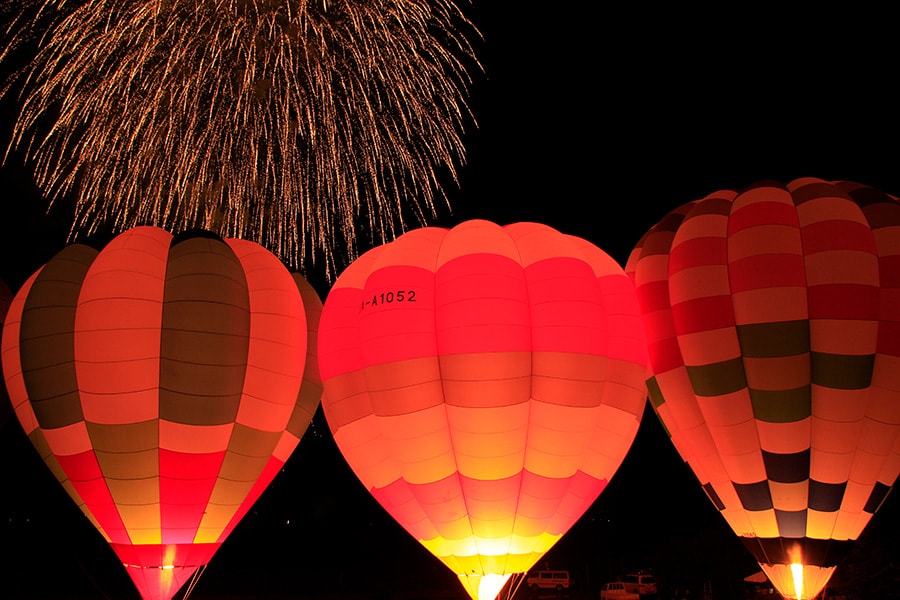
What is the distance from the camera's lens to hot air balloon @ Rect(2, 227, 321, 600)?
20.1 ft

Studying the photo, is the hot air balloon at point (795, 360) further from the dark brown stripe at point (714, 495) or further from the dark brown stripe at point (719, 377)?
the dark brown stripe at point (714, 495)

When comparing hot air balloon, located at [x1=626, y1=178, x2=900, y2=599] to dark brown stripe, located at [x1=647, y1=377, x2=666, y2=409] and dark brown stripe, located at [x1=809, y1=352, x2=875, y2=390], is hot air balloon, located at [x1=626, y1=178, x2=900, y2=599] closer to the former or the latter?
dark brown stripe, located at [x1=809, y1=352, x2=875, y2=390]

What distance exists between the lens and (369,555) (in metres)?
16.8

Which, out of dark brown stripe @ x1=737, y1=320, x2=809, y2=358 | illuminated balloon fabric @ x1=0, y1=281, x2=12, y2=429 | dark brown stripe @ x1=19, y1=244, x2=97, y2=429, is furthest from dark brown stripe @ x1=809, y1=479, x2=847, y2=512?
illuminated balloon fabric @ x1=0, y1=281, x2=12, y2=429

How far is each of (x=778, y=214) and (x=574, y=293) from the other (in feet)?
7.30

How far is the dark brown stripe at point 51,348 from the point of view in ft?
20.5

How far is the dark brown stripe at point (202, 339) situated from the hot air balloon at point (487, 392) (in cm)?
103

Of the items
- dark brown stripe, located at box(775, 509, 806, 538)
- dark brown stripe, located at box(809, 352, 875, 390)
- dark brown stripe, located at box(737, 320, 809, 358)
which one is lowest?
dark brown stripe, located at box(775, 509, 806, 538)

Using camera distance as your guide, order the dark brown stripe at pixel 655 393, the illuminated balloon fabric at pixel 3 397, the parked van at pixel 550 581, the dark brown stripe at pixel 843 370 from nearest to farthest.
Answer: the dark brown stripe at pixel 843 370 < the dark brown stripe at pixel 655 393 < the illuminated balloon fabric at pixel 3 397 < the parked van at pixel 550 581

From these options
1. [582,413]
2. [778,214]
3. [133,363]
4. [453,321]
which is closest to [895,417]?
[778,214]

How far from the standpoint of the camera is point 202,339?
6242mm

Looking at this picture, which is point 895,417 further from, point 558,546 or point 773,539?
point 558,546

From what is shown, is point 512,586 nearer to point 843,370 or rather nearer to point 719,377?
point 719,377

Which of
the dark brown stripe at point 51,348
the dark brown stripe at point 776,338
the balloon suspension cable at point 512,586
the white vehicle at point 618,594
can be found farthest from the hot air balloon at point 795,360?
the white vehicle at point 618,594
